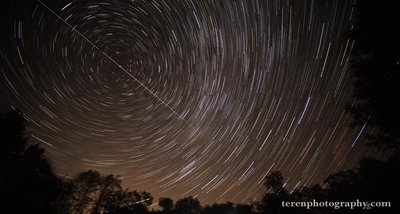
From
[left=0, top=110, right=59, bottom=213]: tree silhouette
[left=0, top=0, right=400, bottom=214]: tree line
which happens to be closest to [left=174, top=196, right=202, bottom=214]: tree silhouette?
[left=0, top=0, right=400, bottom=214]: tree line

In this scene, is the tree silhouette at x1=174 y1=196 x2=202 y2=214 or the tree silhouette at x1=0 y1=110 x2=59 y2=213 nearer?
the tree silhouette at x1=0 y1=110 x2=59 y2=213

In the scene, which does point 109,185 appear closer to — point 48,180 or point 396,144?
point 48,180

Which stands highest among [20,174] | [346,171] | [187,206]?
[346,171]

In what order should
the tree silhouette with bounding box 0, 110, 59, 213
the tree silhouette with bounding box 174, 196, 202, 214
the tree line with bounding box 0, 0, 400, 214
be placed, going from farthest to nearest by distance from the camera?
the tree silhouette with bounding box 174, 196, 202, 214
the tree silhouette with bounding box 0, 110, 59, 213
the tree line with bounding box 0, 0, 400, 214

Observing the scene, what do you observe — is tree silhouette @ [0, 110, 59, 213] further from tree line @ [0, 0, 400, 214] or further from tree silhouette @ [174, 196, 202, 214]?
tree silhouette @ [174, 196, 202, 214]

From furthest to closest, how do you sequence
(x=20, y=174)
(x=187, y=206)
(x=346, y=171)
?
1. (x=187, y=206)
2. (x=346, y=171)
3. (x=20, y=174)

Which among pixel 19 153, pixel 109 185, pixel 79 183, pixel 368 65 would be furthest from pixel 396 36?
pixel 79 183

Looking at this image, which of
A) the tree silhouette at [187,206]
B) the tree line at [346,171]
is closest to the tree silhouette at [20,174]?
the tree line at [346,171]

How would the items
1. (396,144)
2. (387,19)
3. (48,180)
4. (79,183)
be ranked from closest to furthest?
(387,19) < (396,144) < (48,180) < (79,183)

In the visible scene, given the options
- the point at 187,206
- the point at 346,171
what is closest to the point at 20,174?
the point at 346,171

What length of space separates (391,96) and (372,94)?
0.56 metres

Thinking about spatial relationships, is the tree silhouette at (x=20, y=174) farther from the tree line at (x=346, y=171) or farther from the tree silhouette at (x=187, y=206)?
the tree silhouette at (x=187, y=206)

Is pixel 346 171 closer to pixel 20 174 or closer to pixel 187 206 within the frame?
pixel 20 174

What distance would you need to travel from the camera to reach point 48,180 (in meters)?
18.2
